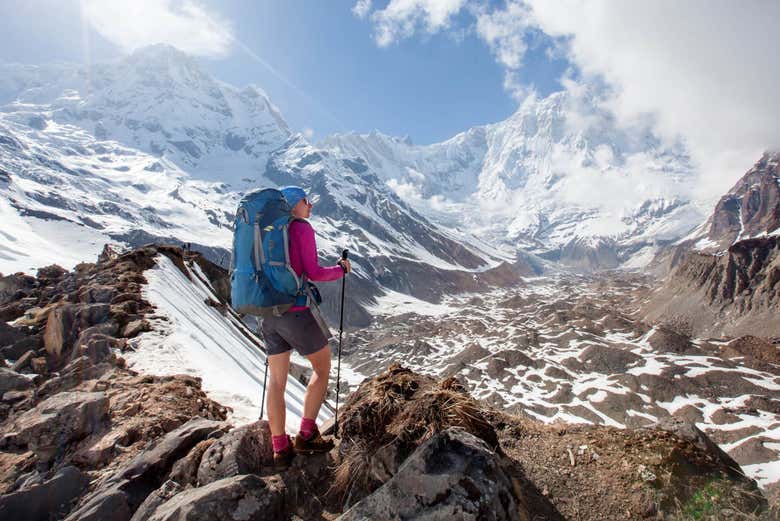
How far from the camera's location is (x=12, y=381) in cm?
996

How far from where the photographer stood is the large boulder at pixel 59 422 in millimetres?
6332

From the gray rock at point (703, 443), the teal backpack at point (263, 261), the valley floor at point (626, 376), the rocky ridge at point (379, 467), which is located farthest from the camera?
the valley floor at point (626, 376)

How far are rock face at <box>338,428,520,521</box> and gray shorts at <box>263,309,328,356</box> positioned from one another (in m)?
2.19

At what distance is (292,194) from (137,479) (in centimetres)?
411

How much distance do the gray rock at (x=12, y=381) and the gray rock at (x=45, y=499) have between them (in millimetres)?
6287

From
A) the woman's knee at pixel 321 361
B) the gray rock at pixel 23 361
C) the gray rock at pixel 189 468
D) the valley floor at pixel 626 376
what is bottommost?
the valley floor at pixel 626 376

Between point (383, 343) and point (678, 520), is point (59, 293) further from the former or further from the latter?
point (383, 343)

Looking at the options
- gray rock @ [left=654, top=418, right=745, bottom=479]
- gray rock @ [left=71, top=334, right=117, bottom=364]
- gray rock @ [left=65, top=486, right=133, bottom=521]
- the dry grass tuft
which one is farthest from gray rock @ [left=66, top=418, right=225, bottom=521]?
Result: gray rock @ [left=654, top=418, right=745, bottom=479]

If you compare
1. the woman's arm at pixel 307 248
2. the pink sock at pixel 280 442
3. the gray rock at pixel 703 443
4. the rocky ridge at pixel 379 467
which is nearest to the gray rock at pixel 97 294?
the rocky ridge at pixel 379 467

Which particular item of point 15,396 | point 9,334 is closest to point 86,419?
point 15,396

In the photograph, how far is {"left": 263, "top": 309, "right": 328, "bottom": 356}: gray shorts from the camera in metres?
5.54

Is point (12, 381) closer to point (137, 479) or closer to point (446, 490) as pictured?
point (137, 479)

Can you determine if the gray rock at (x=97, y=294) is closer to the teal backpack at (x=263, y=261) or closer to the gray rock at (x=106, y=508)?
the gray rock at (x=106, y=508)

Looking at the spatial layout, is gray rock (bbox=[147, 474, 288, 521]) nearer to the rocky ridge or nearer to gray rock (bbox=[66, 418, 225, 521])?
the rocky ridge
